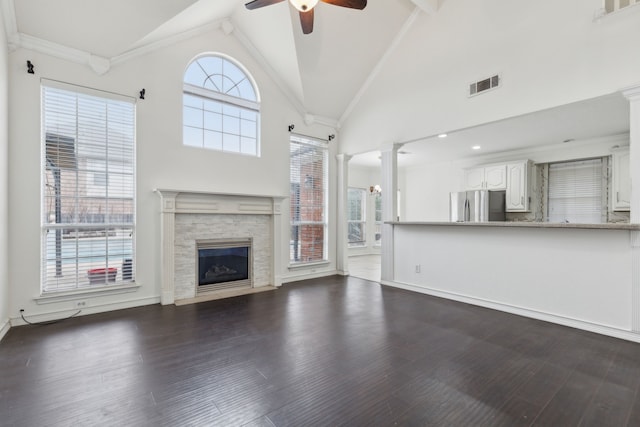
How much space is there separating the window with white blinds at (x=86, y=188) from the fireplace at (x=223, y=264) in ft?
3.20

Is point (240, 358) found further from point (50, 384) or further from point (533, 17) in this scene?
point (533, 17)

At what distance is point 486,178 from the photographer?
22.1 feet

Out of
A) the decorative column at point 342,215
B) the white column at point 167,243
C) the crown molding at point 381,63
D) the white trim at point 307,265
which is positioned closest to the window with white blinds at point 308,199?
the white trim at point 307,265

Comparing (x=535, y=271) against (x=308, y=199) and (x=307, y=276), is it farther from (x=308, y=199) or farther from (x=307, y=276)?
(x=308, y=199)

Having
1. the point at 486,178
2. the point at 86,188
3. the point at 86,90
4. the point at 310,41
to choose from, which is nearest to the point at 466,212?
the point at 486,178

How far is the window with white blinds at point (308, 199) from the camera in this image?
5.91 meters

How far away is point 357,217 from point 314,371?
740 centimetres

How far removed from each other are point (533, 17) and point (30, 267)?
667 cm

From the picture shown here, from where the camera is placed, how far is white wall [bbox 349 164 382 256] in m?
9.47

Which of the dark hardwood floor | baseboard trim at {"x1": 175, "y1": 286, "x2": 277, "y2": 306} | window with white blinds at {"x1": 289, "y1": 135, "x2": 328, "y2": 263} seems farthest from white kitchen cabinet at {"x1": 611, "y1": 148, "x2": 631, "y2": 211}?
baseboard trim at {"x1": 175, "y1": 286, "x2": 277, "y2": 306}

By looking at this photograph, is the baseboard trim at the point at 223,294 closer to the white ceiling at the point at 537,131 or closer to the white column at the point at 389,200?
the white column at the point at 389,200

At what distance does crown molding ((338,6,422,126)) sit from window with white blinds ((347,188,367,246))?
3478 mm

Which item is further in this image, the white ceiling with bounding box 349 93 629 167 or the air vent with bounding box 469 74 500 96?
the air vent with bounding box 469 74 500 96

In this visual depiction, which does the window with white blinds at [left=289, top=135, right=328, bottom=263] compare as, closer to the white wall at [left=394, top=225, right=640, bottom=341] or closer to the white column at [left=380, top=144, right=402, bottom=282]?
the white column at [left=380, top=144, right=402, bottom=282]
